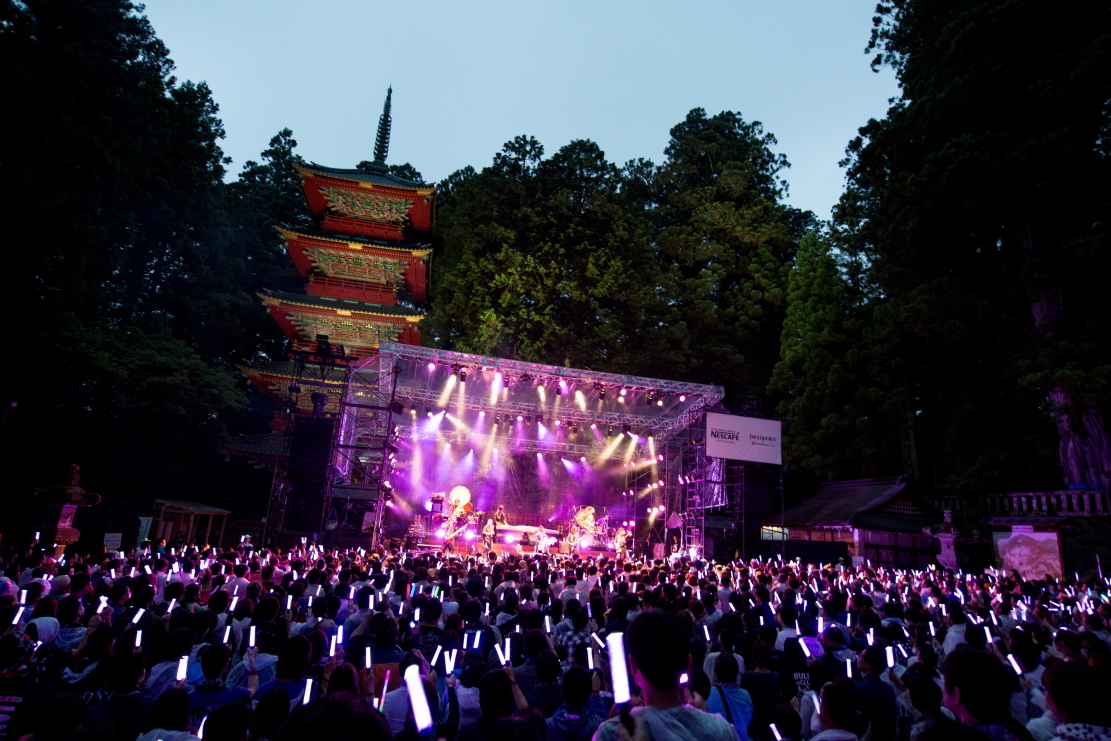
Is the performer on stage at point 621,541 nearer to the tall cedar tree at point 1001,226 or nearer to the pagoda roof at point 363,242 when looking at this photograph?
the tall cedar tree at point 1001,226

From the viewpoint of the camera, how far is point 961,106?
17.5 m

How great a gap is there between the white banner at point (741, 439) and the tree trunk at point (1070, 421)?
6.79 m

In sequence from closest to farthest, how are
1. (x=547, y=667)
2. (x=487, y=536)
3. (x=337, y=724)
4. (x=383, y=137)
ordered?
1. (x=337, y=724)
2. (x=547, y=667)
3. (x=487, y=536)
4. (x=383, y=137)

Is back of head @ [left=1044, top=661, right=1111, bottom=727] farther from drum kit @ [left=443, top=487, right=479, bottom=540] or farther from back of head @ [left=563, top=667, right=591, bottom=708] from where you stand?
drum kit @ [left=443, top=487, right=479, bottom=540]

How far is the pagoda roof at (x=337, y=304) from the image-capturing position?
67.2 feet

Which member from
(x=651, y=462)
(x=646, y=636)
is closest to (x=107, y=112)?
(x=651, y=462)

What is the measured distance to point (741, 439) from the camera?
58.7 ft

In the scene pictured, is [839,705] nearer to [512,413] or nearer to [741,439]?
[741,439]

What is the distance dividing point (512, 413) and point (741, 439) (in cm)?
732

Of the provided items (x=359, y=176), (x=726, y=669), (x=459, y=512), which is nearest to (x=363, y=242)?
(x=359, y=176)

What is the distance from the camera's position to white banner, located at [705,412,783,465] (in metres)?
17.7

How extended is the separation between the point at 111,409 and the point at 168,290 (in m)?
6.60

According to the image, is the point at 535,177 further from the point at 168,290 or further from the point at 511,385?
the point at 168,290

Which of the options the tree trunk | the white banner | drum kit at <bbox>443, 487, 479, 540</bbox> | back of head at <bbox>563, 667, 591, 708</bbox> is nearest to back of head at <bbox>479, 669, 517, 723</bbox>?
back of head at <bbox>563, 667, 591, 708</bbox>
